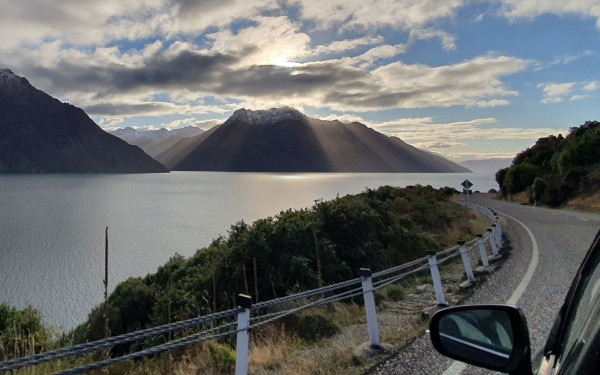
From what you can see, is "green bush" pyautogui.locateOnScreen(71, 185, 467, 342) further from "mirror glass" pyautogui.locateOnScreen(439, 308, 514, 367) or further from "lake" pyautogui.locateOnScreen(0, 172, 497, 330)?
"mirror glass" pyautogui.locateOnScreen(439, 308, 514, 367)

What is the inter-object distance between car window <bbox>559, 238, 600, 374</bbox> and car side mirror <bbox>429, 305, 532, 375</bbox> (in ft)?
0.49

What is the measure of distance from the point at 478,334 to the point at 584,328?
83 centimetres

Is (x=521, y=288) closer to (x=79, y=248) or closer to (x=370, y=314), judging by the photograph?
(x=370, y=314)

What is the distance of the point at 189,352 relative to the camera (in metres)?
6.95

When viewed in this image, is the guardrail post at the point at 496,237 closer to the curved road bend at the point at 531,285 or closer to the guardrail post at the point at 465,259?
the curved road bend at the point at 531,285

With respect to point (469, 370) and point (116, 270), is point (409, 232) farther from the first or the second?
point (116, 270)

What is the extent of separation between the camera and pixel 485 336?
6.93 feet

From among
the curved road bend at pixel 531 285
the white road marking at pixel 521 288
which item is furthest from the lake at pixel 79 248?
the white road marking at pixel 521 288

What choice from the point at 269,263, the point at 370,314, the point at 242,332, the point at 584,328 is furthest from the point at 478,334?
the point at 269,263

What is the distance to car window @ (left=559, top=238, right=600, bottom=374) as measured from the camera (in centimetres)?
113

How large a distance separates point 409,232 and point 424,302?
865 centimetres

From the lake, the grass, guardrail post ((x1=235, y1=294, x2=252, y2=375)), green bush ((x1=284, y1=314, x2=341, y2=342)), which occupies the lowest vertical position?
the lake

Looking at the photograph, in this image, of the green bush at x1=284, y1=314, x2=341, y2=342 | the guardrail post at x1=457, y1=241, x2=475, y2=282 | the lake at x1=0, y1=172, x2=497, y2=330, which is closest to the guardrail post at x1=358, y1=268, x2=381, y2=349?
the green bush at x1=284, y1=314, x2=341, y2=342

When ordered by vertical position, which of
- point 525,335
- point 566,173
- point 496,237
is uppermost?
point 566,173
